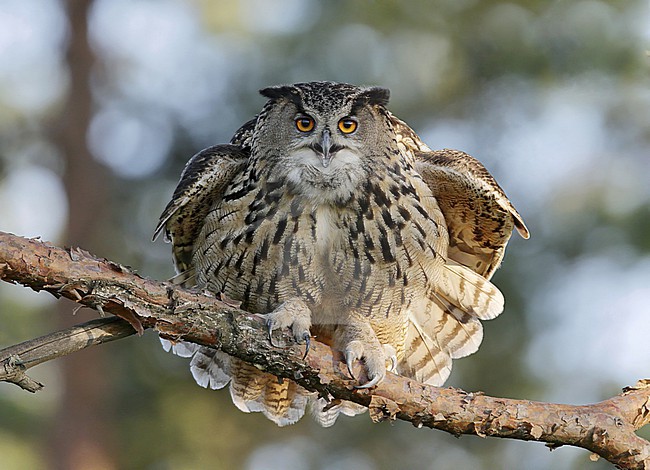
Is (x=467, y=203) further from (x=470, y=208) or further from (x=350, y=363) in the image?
(x=350, y=363)

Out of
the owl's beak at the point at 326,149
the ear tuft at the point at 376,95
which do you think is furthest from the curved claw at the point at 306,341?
the ear tuft at the point at 376,95

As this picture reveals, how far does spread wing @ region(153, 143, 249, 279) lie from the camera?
3283mm

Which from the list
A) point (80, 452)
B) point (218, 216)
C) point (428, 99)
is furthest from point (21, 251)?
point (428, 99)

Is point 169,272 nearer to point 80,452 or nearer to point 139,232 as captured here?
point 139,232

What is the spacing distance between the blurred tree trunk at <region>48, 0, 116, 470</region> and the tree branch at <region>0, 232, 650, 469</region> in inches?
186

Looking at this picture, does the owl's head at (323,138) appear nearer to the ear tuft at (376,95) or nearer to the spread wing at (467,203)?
the ear tuft at (376,95)

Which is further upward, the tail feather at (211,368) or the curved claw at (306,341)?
the tail feather at (211,368)

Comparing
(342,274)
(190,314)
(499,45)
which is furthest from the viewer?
(499,45)

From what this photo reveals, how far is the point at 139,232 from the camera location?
8203 mm

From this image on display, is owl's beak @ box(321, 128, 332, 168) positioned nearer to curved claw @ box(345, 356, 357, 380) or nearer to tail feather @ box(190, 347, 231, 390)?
curved claw @ box(345, 356, 357, 380)

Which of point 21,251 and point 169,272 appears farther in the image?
point 169,272

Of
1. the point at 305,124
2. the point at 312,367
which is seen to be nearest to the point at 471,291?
the point at 305,124

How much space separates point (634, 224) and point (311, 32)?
3422mm

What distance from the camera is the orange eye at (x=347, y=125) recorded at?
3.29 m
